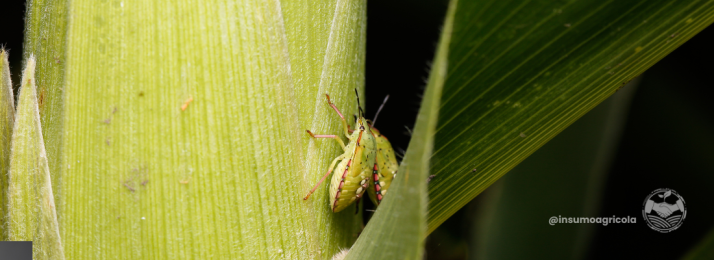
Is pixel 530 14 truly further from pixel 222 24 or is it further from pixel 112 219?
pixel 112 219

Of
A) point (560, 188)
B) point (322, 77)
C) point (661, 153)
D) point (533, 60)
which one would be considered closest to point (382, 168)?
point (560, 188)

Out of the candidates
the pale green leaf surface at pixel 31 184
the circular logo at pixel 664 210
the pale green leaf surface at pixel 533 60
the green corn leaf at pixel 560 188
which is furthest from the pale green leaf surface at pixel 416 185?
the circular logo at pixel 664 210

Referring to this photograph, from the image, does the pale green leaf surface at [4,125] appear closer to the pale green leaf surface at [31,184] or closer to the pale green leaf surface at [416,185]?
the pale green leaf surface at [31,184]

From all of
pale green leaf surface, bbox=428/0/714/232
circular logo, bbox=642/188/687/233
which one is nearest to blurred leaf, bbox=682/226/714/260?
pale green leaf surface, bbox=428/0/714/232

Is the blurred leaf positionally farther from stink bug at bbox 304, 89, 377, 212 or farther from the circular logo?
the circular logo

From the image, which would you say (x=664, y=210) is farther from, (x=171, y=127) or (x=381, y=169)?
(x=171, y=127)

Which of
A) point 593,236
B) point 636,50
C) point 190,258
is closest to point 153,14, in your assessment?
point 190,258

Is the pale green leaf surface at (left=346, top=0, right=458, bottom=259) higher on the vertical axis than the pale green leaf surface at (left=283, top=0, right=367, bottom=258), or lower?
lower
